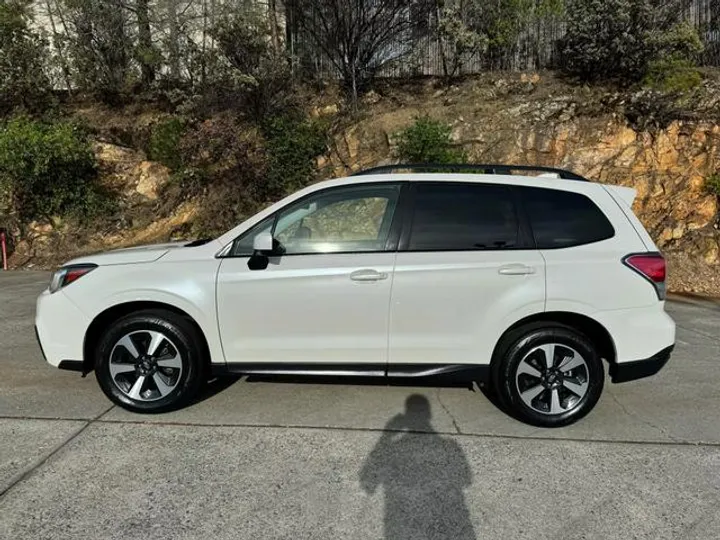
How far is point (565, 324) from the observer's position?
154 inches

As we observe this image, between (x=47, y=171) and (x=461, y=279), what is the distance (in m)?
11.5

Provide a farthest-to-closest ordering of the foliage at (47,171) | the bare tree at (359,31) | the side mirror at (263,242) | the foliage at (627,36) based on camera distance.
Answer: the bare tree at (359,31) < the foliage at (627,36) < the foliage at (47,171) < the side mirror at (263,242)

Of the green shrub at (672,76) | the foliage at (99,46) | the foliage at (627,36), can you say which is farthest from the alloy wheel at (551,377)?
the foliage at (99,46)

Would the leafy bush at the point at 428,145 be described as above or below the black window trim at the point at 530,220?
above

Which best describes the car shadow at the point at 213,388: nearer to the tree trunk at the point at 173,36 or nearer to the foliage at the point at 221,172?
the foliage at the point at 221,172

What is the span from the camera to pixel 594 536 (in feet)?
8.78

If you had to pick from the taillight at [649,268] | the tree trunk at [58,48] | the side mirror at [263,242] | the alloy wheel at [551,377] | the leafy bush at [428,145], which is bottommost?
the alloy wheel at [551,377]

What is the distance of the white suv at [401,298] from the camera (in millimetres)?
3760

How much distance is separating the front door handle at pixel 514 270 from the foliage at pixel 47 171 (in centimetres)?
1116

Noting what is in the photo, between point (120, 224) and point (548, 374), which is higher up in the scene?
point (120, 224)

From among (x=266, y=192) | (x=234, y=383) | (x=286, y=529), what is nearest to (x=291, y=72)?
(x=266, y=192)

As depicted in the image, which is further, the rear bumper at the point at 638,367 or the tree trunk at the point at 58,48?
the tree trunk at the point at 58,48

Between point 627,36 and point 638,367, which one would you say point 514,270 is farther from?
point 627,36

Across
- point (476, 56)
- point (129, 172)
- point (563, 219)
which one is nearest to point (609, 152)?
→ point (476, 56)
